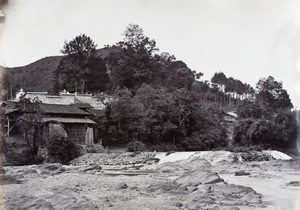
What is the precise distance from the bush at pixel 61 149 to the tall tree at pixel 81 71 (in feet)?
3.11

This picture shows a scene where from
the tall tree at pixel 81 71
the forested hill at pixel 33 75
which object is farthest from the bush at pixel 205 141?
the forested hill at pixel 33 75

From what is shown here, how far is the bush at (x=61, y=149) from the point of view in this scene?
3.74 meters

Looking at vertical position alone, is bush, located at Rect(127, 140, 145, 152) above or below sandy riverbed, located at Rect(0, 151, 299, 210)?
below

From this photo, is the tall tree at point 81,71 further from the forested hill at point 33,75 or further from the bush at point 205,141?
the bush at point 205,141

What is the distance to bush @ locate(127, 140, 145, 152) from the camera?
5.21 m

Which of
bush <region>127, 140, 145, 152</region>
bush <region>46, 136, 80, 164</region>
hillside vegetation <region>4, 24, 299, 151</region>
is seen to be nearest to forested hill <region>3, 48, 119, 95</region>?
hillside vegetation <region>4, 24, 299, 151</region>

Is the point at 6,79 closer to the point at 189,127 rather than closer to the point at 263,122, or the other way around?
the point at 263,122

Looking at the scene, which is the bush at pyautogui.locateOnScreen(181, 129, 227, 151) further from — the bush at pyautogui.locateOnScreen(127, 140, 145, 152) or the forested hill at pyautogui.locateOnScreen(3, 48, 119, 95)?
the forested hill at pyautogui.locateOnScreen(3, 48, 119, 95)

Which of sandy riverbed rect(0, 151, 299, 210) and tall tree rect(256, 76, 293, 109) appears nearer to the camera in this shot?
sandy riverbed rect(0, 151, 299, 210)

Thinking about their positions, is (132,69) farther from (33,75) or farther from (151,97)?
(33,75)

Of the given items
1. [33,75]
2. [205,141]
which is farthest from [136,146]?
[33,75]

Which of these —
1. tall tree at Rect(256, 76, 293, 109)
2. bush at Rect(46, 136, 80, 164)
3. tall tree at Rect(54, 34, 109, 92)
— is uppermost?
tall tree at Rect(54, 34, 109, 92)

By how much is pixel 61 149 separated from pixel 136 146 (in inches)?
66.7

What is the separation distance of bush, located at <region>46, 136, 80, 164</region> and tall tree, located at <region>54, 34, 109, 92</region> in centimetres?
95
